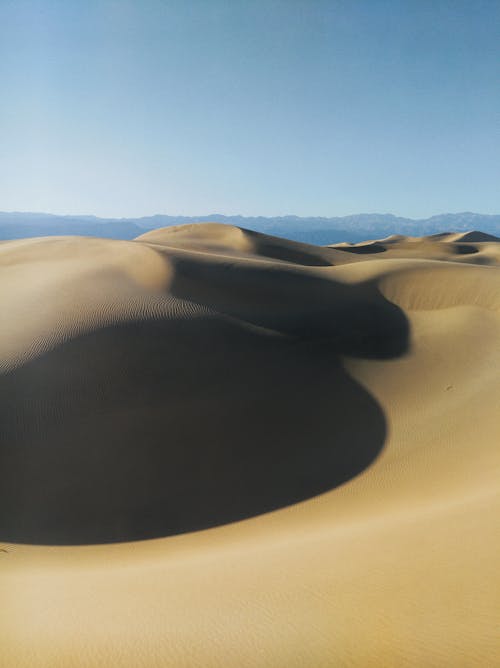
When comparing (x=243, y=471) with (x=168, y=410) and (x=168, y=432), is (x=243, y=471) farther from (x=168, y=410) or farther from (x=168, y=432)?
(x=168, y=410)

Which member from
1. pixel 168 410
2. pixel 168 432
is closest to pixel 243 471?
pixel 168 432

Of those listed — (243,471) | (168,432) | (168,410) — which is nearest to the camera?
(243,471)

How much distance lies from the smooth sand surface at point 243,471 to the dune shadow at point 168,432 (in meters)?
0.05

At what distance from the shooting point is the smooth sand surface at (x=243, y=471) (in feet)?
13.1

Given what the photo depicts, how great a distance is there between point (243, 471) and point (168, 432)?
1874mm

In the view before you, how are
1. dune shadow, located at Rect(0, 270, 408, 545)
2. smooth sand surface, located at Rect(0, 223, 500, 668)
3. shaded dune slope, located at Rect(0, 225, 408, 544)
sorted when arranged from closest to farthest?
1. smooth sand surface, located at Rect(0, 223, 500, 668)
2. dune shadow, located at Rect(0, 270, 408, 545)
3. shaded dune slope, located at Rect(0, 225, 408, 544)

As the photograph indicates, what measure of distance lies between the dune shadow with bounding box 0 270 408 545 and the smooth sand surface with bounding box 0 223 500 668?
47 millimetres

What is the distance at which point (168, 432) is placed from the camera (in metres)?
10.1

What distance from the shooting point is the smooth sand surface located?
399 cm

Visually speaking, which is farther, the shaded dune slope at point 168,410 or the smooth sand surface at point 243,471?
the shaded dune slope at point 168,410

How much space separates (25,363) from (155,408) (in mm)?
3320

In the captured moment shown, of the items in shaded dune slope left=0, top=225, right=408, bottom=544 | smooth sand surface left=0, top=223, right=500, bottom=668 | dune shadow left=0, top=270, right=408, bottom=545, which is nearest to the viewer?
smooth sand surface left=0, top=223, right=500, bottom=668

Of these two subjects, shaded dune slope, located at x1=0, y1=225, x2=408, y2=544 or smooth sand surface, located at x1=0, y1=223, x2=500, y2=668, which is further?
shaded dune slope, located at x1=0, y1=225, x2=408, y2=544

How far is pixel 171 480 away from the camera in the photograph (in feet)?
29.3
